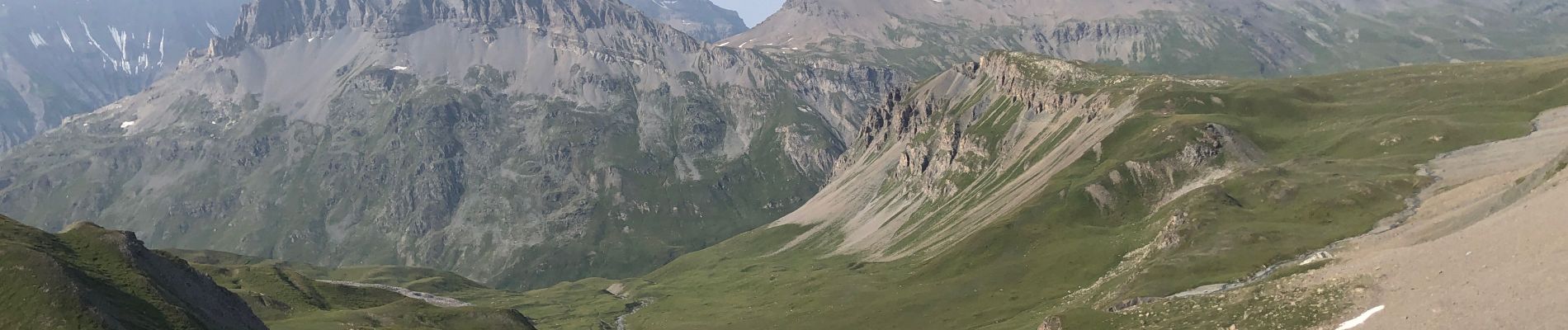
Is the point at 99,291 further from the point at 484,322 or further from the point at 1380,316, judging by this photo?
the point at 1380,316

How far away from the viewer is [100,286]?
98688mm

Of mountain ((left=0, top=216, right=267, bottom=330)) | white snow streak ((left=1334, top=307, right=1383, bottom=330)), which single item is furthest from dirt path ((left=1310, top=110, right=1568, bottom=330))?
mountain ((left=0, top=216, right=267, bottom=330))

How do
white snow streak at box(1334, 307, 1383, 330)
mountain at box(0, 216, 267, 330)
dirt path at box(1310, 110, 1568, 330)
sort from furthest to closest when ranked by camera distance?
mountain at box(0, 216, 267, 330), white snow streak at box(1334, 307, 1383, 330), dirt path at box(1310, 110, 1568, 330)

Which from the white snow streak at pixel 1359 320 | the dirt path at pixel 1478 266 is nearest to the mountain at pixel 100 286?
the white snow streak at pixel 1359 320

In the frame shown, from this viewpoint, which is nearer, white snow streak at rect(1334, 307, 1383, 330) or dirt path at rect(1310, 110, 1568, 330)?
dirt path at rect(1310, 110, 1568, 330)

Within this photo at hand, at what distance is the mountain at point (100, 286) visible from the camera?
88125 mm

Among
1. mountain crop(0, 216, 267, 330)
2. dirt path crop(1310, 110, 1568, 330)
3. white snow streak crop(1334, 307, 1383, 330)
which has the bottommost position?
white snow streak crop(1334, 307, 1383, 330)

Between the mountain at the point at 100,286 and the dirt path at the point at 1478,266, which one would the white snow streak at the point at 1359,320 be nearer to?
the dirt path at the point at 1478,266

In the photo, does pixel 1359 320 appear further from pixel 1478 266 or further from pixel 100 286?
pixel 100 286

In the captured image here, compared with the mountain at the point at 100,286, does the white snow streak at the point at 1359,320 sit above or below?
below

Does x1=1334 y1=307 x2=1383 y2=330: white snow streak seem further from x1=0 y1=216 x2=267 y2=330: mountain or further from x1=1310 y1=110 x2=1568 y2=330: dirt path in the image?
x1=0 y1=216 x2=267 y2=330: mountain

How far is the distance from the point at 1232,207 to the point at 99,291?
15884cm

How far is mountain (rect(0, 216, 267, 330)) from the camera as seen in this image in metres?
88.1

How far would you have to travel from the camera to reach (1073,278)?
573 feet
